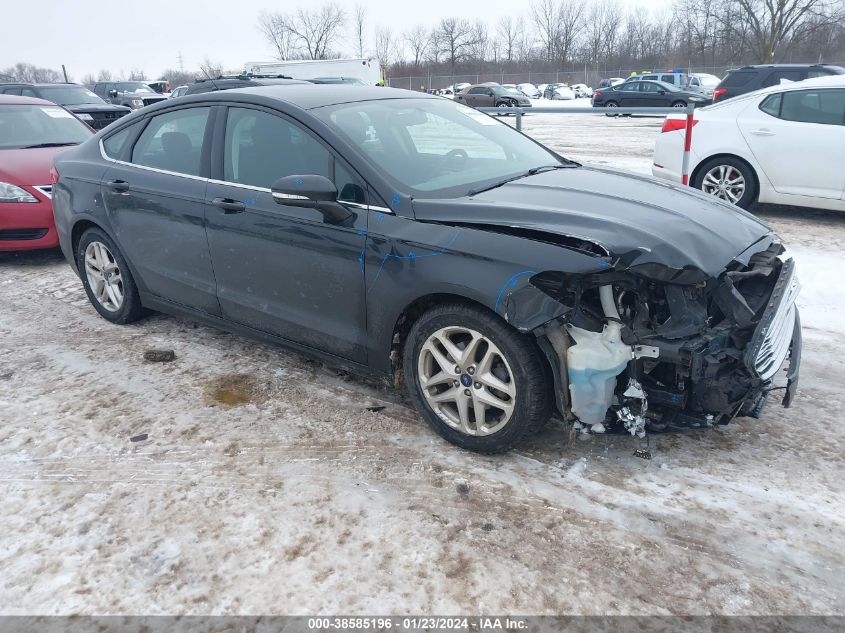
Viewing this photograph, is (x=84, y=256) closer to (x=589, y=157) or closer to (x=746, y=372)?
(x=746, y=372)

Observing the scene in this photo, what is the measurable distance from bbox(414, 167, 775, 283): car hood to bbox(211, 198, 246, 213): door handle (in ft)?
3.75

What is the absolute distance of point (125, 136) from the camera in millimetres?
4613

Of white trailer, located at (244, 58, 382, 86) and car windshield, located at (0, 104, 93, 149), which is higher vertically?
white trailer, located at (244, 58, 382, 86)

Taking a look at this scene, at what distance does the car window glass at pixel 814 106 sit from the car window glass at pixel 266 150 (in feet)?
19.9

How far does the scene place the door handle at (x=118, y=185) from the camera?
4.41m

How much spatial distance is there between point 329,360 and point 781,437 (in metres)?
2.33

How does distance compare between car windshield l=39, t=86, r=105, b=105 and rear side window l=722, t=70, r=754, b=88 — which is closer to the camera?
car windshield l=39, t=86, r=105, b=105

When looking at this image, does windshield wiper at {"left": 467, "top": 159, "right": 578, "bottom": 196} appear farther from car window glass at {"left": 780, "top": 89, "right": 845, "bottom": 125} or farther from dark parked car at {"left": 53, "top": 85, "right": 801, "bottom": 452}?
car window glass at {"left": 780, "top": 89, "right": 845, "bottom": 125}

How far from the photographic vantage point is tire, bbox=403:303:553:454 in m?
2.87

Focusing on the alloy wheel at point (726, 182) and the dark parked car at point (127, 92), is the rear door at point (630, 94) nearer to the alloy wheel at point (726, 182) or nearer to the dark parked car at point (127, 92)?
the dark parked car at point (127, 92)

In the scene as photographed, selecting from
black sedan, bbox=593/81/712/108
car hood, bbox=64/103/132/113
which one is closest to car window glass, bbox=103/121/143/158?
car hood, bbox=64/103/132/113

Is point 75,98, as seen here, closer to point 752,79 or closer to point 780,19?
point 752,79

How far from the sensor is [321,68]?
2486cm

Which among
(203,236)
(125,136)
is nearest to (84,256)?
(125,136)
